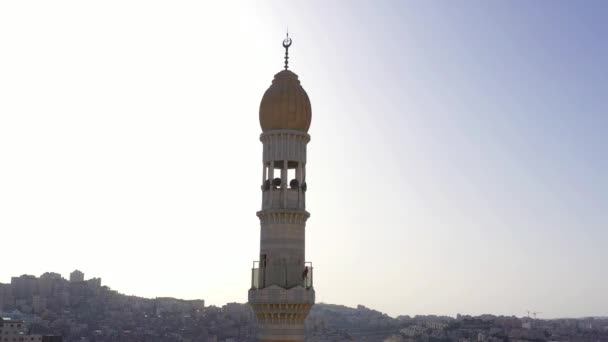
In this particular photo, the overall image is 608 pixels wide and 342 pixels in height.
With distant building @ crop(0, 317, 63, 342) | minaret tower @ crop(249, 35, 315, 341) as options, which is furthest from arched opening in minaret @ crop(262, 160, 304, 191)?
distant building @ crop(0, 317, 63, 342)

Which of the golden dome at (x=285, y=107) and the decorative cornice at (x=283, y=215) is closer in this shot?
the decorative cornice at (x=283, y=215)

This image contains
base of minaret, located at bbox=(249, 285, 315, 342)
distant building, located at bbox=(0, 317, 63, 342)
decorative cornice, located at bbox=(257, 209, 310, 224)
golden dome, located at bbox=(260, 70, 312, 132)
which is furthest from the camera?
distant building, located at bbox=(0, 317, 63, 342)

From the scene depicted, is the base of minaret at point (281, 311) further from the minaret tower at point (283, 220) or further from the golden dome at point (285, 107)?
the golden dome at point (285, 107)

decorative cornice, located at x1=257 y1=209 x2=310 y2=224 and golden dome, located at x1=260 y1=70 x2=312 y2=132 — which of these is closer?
decorative cornice, located at x1=257 y1=209 x2=310 y2=224

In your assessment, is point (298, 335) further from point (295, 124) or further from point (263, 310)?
point (295, 124)

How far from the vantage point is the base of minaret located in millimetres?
28172

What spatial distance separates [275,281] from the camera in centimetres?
2869

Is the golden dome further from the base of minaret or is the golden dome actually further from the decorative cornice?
the base of minaret

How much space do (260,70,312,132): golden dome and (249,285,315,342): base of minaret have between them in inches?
253

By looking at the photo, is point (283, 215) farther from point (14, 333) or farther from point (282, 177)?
point (14, 333)

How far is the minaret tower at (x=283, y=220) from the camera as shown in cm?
2830

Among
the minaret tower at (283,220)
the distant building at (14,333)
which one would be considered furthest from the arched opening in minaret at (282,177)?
the distant building at (14,333)

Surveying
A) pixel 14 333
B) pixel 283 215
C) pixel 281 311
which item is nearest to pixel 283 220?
pixel 283 215

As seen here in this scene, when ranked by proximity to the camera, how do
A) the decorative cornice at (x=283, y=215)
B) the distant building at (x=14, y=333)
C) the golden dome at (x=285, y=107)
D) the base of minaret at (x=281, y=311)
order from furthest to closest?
the distant building at (x=14, y=333), the golden dome at (x=285, y=107), the decorative cornice at (x=283, y=215), the base of minaret at (x=281, y=311)
